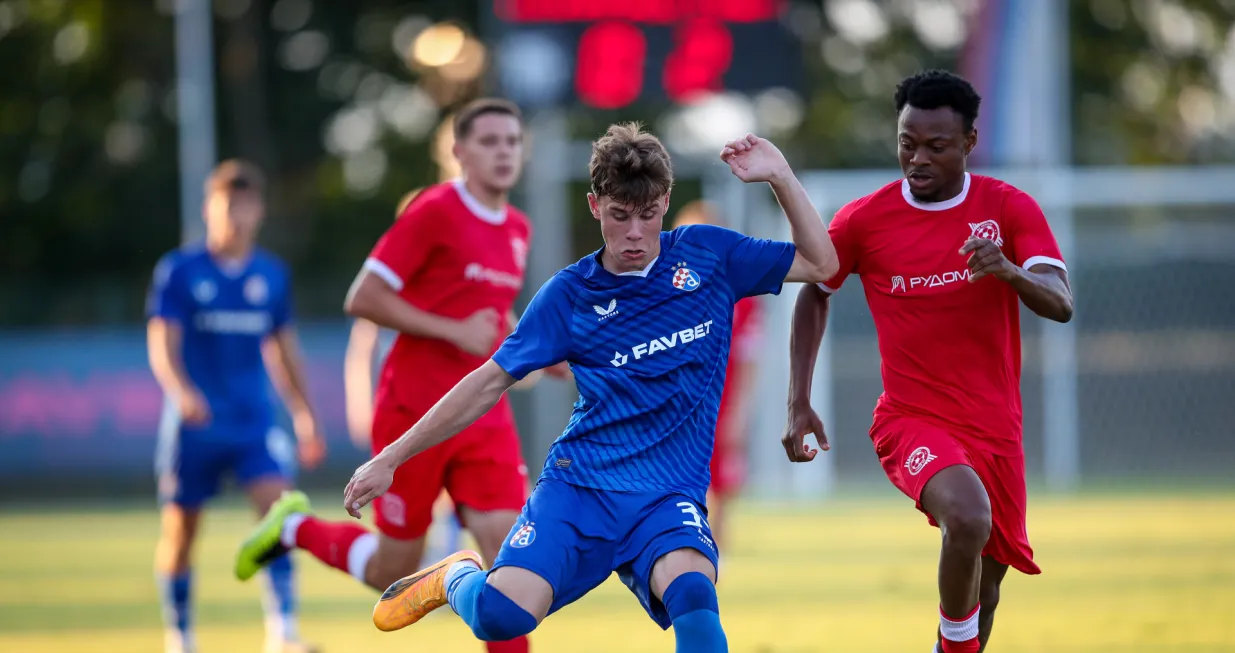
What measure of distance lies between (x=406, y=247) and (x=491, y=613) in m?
1.90

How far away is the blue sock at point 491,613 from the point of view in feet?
15.3

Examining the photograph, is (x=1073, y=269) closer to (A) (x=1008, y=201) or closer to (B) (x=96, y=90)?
(A) (x=1008, y=201)

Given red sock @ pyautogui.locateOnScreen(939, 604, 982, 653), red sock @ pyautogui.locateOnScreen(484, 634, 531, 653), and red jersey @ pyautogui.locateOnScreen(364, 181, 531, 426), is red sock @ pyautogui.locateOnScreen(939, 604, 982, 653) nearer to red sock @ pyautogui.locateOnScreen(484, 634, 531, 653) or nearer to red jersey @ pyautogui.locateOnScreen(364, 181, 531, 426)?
red sock @ pyautogui.locateOnScreen(484, 634, 531, 653)

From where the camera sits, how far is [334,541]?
21.3ft

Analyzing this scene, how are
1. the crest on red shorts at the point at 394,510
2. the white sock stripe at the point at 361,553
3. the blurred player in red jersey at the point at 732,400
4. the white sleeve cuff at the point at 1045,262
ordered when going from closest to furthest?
the white sleeve cuff at the point at 1045,262 < the crest on red shorts at the point at 394,510 < the white sock stripe at the point at 361,553 < the blurred player in red jersey at the point at 732,400

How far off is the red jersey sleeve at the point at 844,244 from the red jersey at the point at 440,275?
1.44 m

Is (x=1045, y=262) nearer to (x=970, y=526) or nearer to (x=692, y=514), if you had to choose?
(x=970, y=526)

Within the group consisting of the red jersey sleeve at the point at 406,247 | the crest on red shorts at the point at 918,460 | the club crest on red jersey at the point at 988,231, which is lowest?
the crest on red shorts at the point at 918,460

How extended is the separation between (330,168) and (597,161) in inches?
1039

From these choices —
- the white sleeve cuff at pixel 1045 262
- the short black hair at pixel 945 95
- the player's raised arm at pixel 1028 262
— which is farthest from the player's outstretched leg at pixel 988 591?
the short black hair at pixel 945 95

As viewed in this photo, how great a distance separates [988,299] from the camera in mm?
5207

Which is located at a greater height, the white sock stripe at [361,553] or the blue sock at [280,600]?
the white sock stripe at [361,553]

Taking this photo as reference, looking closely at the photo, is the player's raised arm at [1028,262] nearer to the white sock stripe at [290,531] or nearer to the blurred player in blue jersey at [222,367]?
the white sock stripe at [290,531]

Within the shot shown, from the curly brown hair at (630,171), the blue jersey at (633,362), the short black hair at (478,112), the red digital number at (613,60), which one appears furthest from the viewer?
the red digital number at (613,60)
